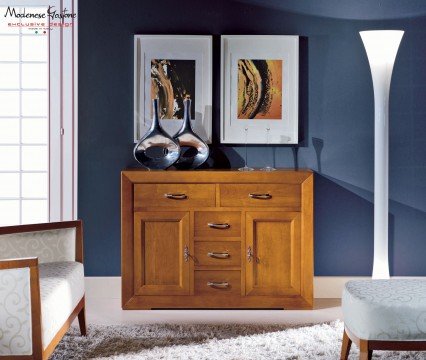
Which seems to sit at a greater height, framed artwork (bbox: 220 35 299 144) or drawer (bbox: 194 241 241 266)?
framed artwork (bbox: 220 35 299 144)

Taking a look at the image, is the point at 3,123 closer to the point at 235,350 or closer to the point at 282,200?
the point at 282,200

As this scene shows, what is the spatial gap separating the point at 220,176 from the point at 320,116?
0.88m

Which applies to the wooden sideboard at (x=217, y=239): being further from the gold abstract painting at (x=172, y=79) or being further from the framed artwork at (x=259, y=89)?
the gold abstract painting at (x=172, y=79)

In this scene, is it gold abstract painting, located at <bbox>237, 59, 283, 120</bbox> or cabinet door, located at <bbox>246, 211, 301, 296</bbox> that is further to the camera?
gold abstract painting, located at <bbox>237, 59, 283, 120</bbox>

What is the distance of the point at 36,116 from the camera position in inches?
199

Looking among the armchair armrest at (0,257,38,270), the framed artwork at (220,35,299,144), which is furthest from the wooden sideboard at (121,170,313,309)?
the armchair armrest at (0,257,38,270)

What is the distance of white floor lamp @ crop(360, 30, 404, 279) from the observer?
14.7 ft

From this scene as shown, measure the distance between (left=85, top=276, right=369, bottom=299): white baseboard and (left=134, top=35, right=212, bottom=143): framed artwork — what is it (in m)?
0.95

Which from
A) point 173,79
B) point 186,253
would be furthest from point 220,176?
point 173,79

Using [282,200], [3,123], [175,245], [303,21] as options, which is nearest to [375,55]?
[303,21]

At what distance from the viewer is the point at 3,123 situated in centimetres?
509

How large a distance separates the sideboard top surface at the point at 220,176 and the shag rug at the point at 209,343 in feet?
2.83

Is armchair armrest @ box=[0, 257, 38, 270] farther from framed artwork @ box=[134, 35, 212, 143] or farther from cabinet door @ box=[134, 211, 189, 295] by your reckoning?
framed artwork @ box=[134, 35, 212, 143]

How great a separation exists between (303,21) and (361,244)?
151 centimetres
